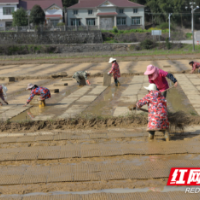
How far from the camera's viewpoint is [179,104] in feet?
30.5

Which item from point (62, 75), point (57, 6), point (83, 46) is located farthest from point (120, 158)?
point (57, 6)

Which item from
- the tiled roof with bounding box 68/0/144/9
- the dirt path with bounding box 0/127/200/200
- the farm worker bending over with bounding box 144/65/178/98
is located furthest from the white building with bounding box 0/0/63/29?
the dirt path with bounding box 0/127/200/200

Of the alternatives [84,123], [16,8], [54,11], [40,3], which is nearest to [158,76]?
[84,123]

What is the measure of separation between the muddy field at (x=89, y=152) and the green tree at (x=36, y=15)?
3878cm

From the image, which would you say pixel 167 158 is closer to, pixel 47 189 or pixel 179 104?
pixel 47 189

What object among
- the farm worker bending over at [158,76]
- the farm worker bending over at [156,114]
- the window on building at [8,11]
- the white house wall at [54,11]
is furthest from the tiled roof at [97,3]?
the farm worker bending over at [156,114]

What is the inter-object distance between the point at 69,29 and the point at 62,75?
3112 centimetres

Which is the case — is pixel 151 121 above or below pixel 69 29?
below

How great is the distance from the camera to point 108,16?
175ft

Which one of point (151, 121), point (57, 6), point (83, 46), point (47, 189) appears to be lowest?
point (47, 189)

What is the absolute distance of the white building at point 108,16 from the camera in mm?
53375

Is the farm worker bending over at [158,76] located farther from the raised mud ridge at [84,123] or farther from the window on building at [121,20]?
the window on building at [121,20]

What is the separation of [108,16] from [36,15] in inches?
489

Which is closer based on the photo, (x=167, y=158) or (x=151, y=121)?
(x=167, y=158)
